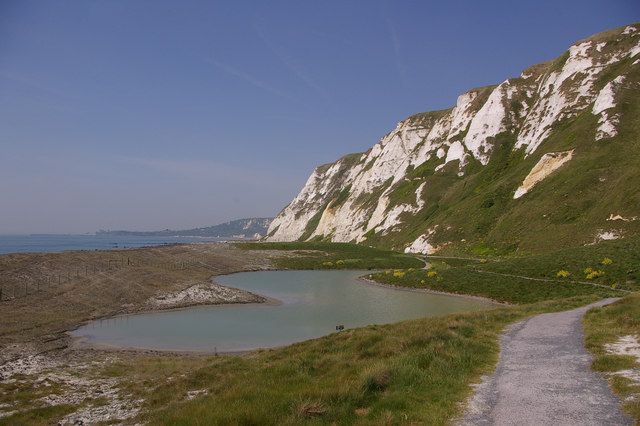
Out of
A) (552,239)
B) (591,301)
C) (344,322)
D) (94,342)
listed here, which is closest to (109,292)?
(94,342)

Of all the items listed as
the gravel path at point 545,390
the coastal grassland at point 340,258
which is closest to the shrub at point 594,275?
the gravel path at point 545,390

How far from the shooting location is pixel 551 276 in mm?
50375

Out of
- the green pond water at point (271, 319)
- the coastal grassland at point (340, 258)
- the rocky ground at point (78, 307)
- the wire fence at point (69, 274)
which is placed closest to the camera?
the rocky ground at point (78, 307)

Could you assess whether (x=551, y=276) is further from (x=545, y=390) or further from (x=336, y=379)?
(x=336, y=379)

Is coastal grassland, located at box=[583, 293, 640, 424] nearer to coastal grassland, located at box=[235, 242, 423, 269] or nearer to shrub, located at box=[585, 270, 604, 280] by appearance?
shrub, located at box=[585, 270, 604, 280]

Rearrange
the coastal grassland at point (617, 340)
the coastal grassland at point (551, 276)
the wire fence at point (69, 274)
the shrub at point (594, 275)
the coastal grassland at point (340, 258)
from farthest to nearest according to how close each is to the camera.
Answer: the coastal grassland at point (340, 258) < the wire fence at point (69, 274) < the shrub at point (594, 275) < the coastal grassland at point (551, 276) < the coastal grassland at point (617, 340)

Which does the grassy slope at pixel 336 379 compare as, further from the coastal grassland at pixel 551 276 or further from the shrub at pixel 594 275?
the shrub at pixel 594 275

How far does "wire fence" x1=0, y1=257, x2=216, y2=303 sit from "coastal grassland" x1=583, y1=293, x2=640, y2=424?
5190 cm

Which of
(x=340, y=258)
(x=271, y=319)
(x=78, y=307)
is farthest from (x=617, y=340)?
(x=340, y=258)

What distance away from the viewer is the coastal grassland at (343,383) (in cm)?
1150

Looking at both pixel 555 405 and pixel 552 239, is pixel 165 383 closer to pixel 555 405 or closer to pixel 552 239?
pixel 555 405

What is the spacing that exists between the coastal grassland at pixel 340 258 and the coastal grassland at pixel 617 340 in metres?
57.1

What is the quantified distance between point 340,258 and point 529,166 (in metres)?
46.3

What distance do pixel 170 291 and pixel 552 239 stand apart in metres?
57.8
